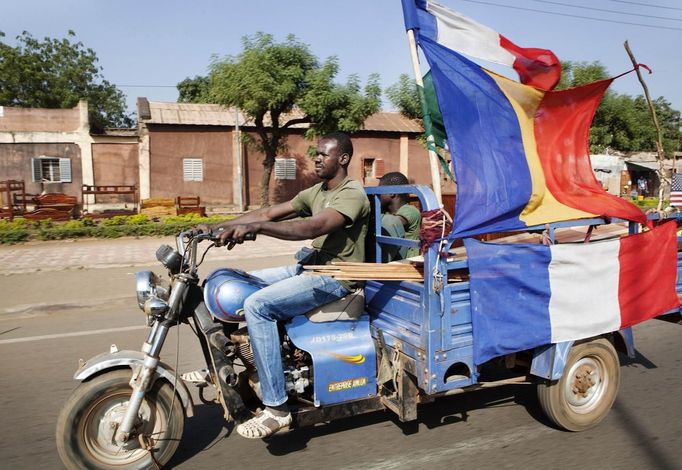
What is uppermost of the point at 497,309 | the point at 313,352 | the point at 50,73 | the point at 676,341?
the point at 50,73

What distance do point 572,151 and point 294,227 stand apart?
217cm

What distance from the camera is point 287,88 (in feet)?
60.4

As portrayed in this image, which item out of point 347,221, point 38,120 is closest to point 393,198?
point 347,221

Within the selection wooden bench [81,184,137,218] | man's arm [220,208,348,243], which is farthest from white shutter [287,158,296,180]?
man's arm [220,208,348,243]

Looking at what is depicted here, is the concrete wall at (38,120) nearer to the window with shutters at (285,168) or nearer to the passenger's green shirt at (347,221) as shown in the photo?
the window with shutters at (285,168)

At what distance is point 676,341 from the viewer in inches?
227

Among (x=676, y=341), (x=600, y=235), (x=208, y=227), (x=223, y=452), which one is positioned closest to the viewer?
(x=208, y=227)

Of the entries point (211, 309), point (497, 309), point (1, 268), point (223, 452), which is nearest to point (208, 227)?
point (211, 309)

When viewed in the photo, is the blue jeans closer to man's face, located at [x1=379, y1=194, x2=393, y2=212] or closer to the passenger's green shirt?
the passenger's green shirt

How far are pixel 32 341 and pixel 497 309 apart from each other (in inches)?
204

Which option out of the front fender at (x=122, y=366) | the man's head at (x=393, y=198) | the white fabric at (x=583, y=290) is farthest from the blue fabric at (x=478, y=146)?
the front fender at (x=122, y=366)

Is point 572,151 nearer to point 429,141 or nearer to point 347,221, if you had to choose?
point 429,141

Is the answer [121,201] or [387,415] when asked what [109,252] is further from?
[121,201]

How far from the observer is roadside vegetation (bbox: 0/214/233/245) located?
43.1 feet
